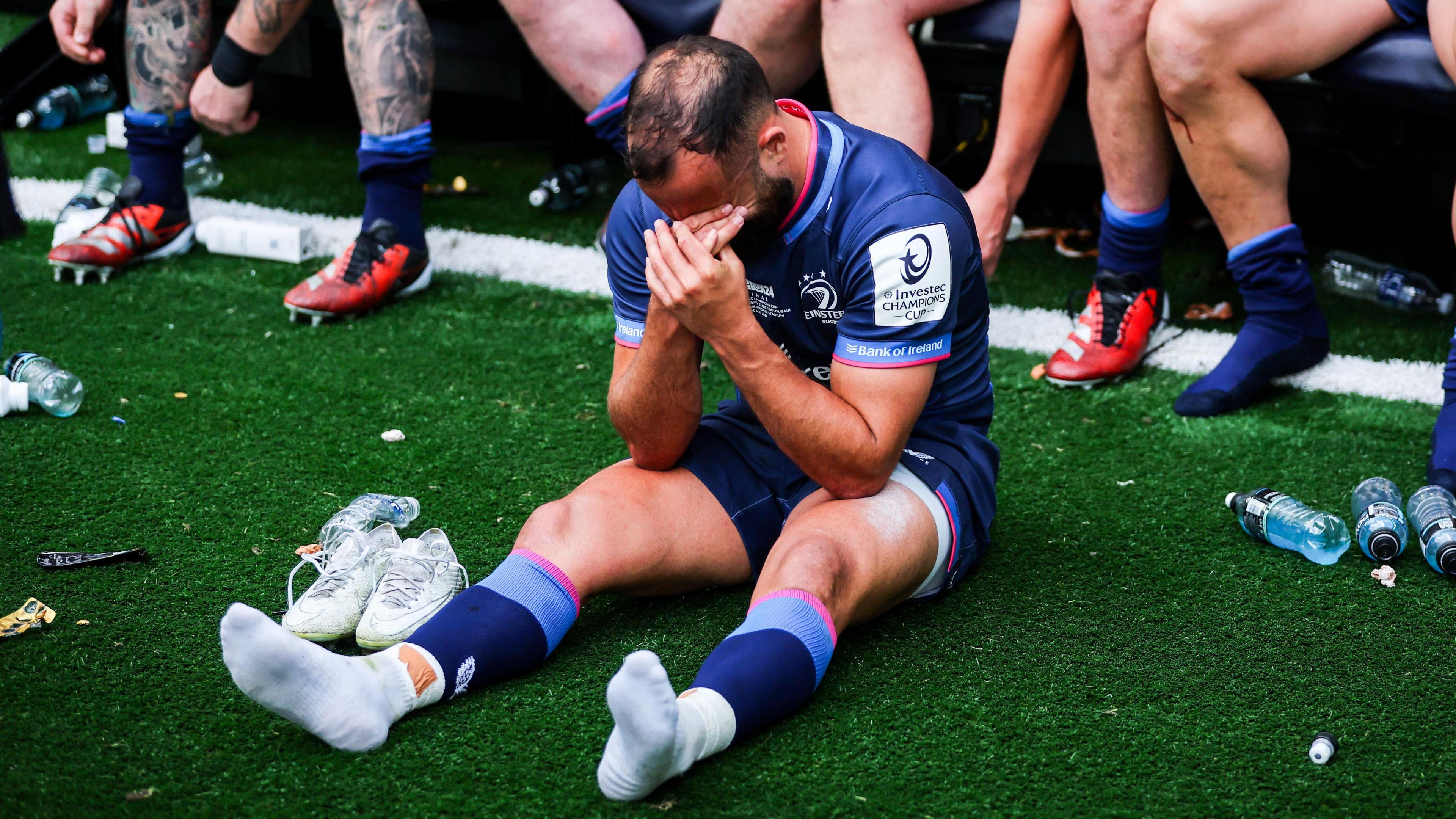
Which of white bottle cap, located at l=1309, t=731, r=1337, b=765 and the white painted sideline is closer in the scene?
white bottle cap, located at l=1309, t=731, r=1337, b=765

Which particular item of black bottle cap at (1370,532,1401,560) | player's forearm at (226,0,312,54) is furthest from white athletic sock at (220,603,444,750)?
player's forearm at (226,0,312,54)

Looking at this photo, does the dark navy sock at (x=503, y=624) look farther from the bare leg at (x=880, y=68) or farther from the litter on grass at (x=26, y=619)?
the bare leg at (x=880, y=68)

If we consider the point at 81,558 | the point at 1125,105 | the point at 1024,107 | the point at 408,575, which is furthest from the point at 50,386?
the point at 1125,105

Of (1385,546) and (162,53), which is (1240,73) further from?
(162,53)

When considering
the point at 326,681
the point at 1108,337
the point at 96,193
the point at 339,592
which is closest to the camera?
the point at 326,681

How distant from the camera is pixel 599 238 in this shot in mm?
3752

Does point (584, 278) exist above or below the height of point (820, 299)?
below

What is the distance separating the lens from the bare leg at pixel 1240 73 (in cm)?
258

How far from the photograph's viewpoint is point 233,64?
3424 mm

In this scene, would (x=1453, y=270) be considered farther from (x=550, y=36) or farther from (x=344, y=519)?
(x=344, y=519)

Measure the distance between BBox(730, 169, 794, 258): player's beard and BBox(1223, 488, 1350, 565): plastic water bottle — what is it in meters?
1.01

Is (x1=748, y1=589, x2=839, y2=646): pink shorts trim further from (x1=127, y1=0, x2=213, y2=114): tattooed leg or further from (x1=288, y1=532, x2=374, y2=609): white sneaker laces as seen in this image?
(x1=127, y1=0, x2=213, y2=114): tattooed leg

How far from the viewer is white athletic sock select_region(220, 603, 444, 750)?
142 cm

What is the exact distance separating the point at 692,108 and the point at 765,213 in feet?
0.63
